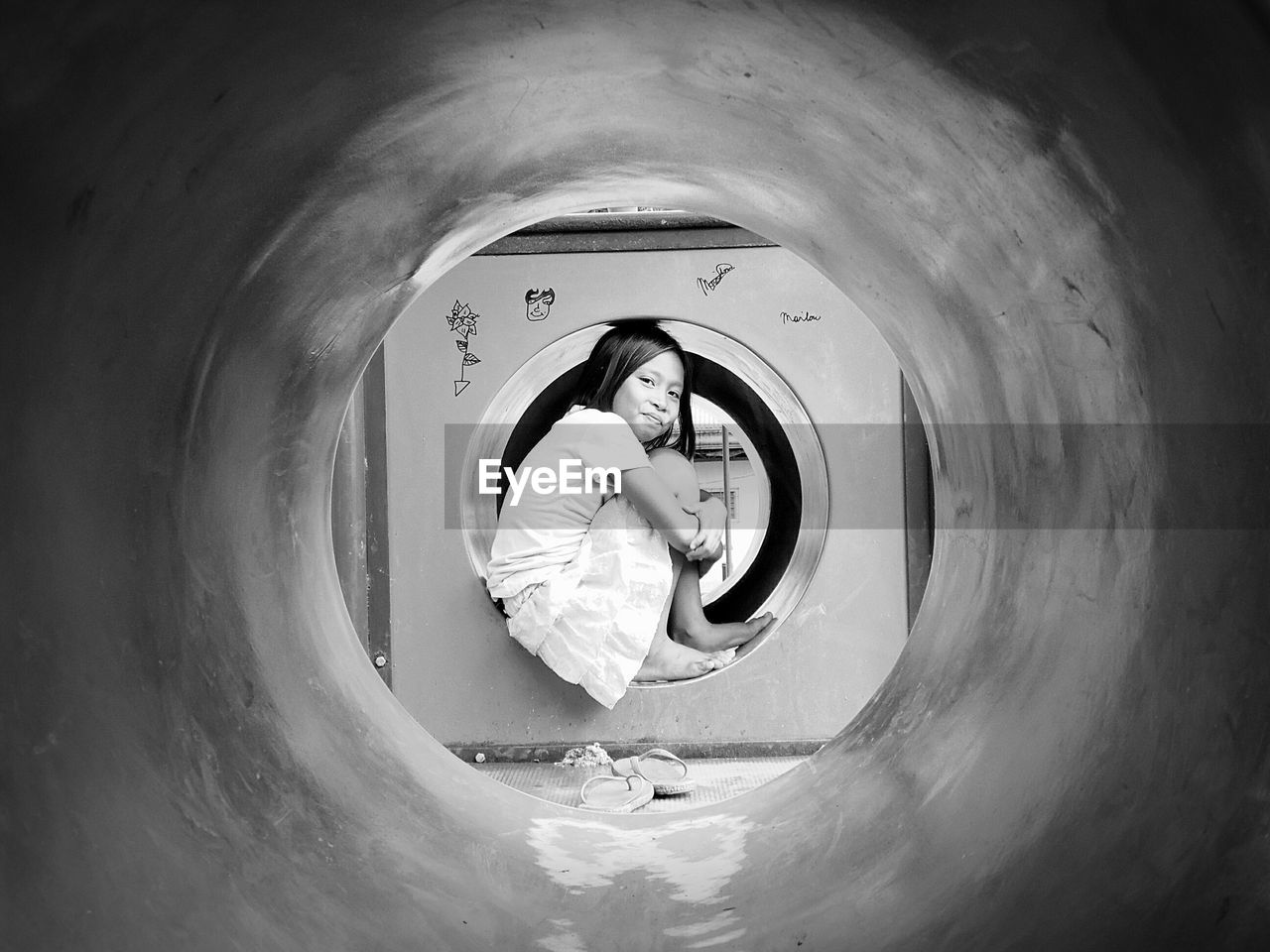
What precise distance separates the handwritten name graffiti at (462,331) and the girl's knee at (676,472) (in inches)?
20.9

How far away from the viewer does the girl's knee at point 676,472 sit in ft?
8.27

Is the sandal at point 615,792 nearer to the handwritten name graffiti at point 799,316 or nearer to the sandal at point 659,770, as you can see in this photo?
the sandal at point 659,770

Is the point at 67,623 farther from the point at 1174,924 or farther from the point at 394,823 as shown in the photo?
the point at 1174,924

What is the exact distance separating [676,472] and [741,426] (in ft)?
1.16

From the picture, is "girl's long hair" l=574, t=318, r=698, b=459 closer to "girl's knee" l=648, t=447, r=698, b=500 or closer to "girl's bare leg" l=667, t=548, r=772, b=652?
"girl's knee" l=648, t=447, r=698, b=500

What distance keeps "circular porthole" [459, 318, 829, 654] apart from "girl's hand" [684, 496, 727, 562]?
17 cm

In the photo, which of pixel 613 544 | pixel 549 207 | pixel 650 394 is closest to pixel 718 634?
pixel 613 544

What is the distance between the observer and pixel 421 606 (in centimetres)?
215

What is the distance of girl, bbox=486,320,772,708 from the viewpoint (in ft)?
6.92

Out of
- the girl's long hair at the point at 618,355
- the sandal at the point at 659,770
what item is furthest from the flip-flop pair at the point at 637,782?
the girl's long hair at the point at 618,355

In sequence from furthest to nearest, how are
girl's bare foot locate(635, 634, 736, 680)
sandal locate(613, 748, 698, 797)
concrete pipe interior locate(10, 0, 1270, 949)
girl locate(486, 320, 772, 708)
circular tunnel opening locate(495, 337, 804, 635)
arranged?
circular tunnel opening locate(495, 337, 804, 635) < girl's bare foot locate(635, 634, 736, 680) < girl locate(486, 320, 772, 708) < sandal locate(613, 748, 698, 797) < concrete pipe interior locate(10, 0, 1270, 949)

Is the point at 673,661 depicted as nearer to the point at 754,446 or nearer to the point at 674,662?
the point at 674,662

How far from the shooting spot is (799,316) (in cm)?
214

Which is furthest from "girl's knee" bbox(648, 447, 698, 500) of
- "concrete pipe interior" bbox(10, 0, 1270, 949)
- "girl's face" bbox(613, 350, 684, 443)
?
"concrete pipe interior" bbox(10, 0, 1270, 949)
